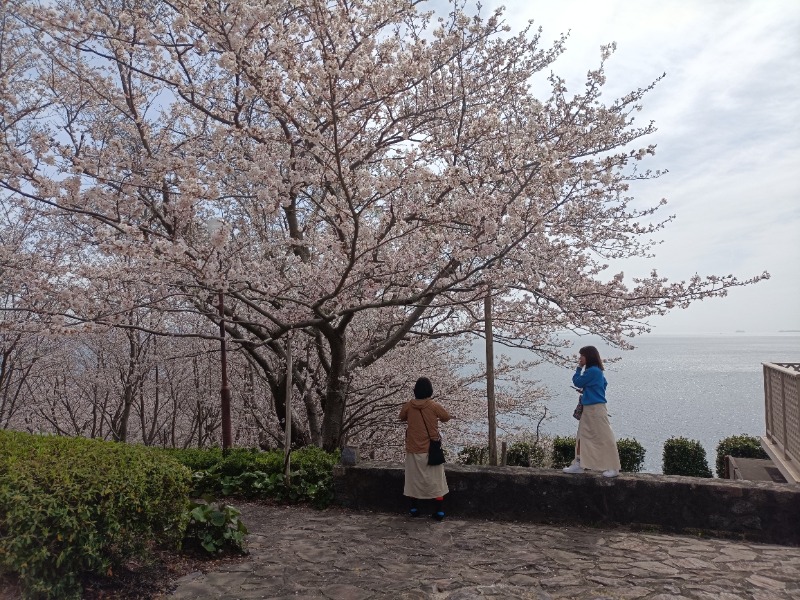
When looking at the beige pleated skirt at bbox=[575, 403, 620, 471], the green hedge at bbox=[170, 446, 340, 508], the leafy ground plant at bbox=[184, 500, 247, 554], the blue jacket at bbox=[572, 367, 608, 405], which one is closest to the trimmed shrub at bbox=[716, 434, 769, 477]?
the beige pleated skirt at bbox=[575, 403, 620, 471]

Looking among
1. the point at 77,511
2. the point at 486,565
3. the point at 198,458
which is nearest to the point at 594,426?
the point at 486,565

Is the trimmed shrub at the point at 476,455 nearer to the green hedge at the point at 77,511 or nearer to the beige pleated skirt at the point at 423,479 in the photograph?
the beige pleated skirt at the point at 423,479

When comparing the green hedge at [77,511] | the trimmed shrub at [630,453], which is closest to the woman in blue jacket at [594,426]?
the green hedge at [77,511]

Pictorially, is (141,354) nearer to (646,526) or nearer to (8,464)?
(8,464)

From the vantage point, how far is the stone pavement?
Result: 14.4ft

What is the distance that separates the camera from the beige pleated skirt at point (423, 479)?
21.3 feet

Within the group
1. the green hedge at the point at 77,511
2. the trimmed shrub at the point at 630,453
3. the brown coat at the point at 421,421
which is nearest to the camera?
the green hedge at the point at 77,511

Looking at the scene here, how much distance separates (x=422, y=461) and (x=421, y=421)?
45 cm

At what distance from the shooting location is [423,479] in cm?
654

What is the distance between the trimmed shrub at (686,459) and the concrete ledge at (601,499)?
742cm

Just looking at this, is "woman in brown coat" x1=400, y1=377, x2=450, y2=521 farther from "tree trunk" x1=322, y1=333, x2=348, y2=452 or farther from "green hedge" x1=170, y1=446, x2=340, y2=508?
"tree trunk" x1=322, y1=333, x2=348, y2=452

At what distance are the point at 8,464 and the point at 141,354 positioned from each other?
39.7 ft

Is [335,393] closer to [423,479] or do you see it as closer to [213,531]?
[423,479]

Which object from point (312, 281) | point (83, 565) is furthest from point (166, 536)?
point (312, 281)
